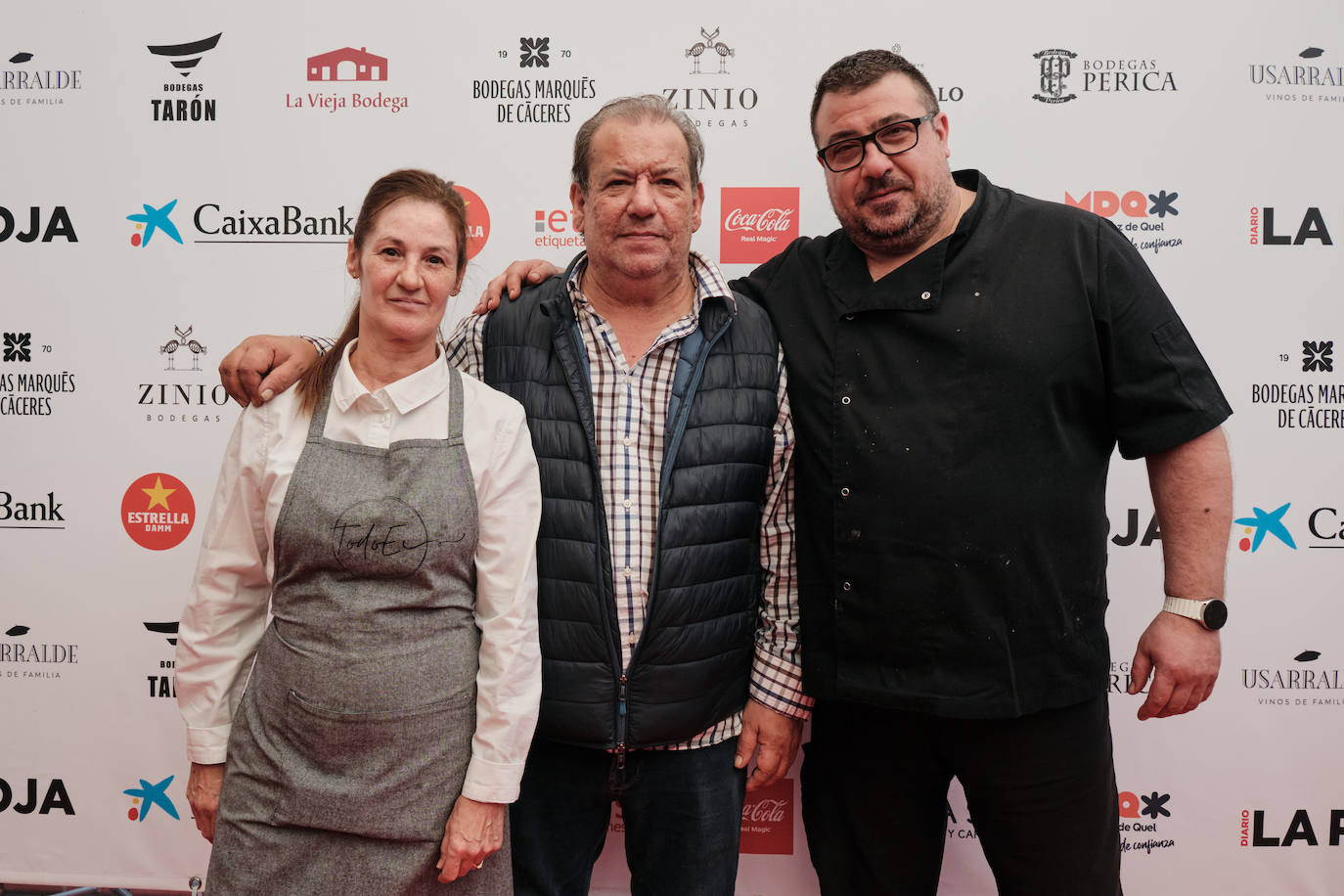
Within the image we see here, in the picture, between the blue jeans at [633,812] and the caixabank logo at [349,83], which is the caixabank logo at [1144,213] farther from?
the caixabank logo at [349,83]

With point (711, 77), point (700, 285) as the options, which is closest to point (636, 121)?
point (700, 285)

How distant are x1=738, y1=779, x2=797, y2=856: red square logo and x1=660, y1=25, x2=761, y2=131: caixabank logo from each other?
179 cm

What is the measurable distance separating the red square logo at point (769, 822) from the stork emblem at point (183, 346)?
191 cm

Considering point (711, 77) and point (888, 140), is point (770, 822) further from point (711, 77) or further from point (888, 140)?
point (711, 77)

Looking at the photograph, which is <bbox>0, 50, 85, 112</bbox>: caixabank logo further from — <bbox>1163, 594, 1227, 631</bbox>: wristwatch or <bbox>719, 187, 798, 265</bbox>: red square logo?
<bbox>1163, 594, 1227, 631</bbox>: wristwatch

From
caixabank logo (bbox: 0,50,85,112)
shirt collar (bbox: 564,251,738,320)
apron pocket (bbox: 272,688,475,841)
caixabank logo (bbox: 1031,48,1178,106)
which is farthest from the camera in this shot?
caixabank logo (bbox: 0,50,85,112)

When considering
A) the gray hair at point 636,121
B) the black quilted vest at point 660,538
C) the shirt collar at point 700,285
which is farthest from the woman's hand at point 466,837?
the gray hair at point 636,121

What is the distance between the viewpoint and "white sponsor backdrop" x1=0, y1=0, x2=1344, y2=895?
2.04 m

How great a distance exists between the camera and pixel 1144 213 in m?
2.05

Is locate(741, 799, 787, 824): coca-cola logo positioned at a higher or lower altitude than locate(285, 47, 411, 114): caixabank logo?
lower

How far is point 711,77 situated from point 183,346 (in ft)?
5.18

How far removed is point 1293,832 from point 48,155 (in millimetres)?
3778

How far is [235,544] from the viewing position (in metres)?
1.34

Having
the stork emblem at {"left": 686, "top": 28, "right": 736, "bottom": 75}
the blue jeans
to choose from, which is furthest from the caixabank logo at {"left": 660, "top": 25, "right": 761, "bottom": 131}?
the blue jeans
